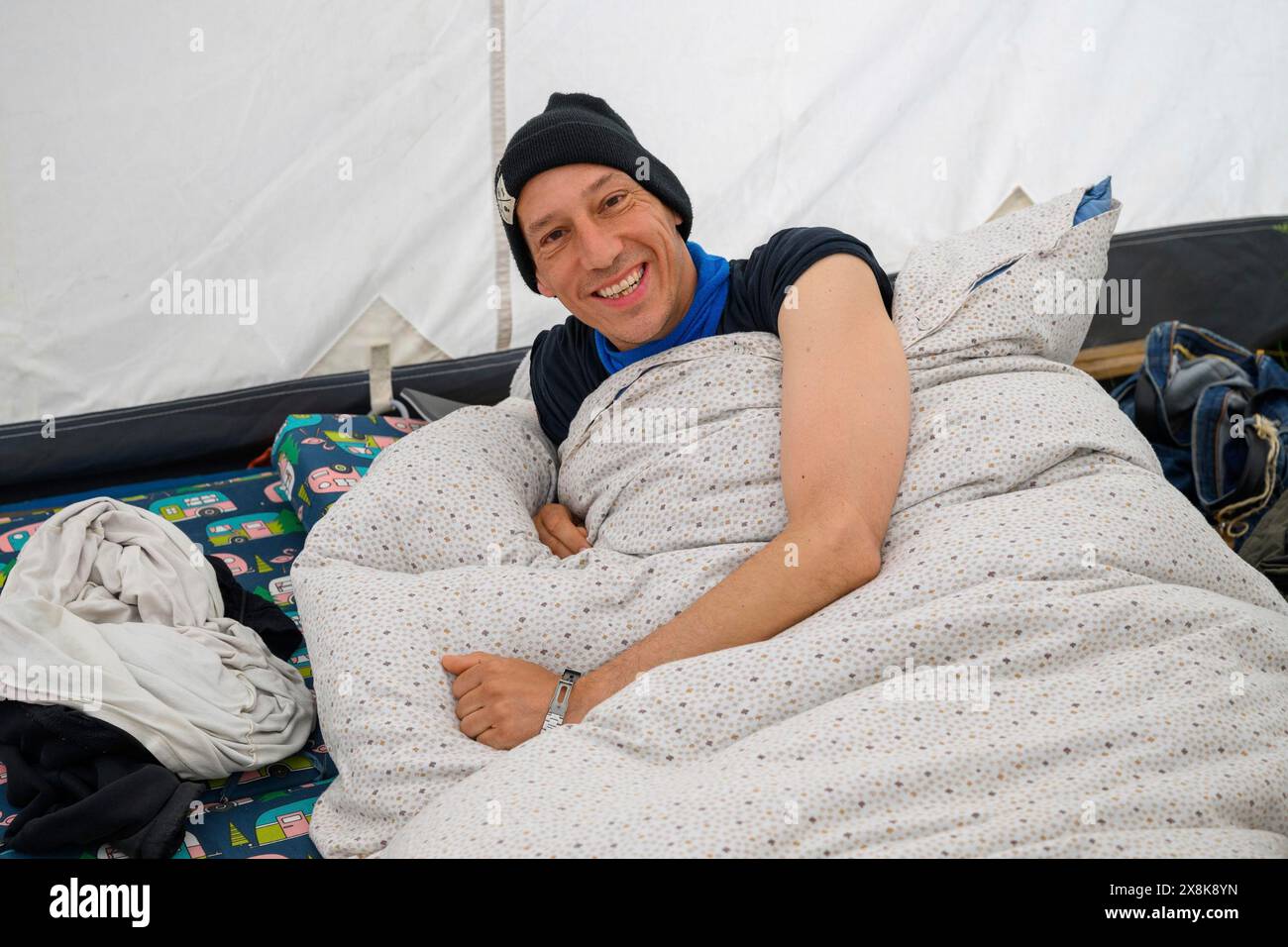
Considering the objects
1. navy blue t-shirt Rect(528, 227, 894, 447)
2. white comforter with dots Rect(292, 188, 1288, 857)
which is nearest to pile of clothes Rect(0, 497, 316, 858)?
white comforter with dots Rect(292, 188, 1288, 857)

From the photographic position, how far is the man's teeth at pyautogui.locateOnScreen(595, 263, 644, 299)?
1.40 metres

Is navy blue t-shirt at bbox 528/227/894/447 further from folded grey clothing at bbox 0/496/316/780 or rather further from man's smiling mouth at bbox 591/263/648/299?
folded grey clothing at bbox 0/496/316/780

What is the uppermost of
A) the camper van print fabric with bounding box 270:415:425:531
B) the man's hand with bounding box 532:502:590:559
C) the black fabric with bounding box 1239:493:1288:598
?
the camper van print fabric with bounding box 270:415:425:531

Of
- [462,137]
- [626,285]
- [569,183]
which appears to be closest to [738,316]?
[626,285]

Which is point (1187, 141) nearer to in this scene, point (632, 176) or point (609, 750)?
point (632, 176)

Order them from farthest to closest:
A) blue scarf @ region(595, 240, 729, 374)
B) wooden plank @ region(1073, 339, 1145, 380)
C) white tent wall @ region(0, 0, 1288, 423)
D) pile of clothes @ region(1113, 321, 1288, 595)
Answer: wooden plank @ region(1073, 339, 1145, 380) < white tent wall @ region(0, 0, 1288, 423) < pile of clothes @ region(1113, 321, 1288, 595) < blue scarf @ region(595, 240, 729, 374)

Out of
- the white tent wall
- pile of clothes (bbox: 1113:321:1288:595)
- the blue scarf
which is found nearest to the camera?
the blue scarf

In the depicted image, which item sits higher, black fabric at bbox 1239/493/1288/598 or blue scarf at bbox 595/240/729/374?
blue scarf at bbox 595/240/729/374

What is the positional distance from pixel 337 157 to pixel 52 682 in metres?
1.14

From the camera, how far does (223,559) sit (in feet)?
5.65

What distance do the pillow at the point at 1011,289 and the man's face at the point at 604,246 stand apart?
1.00 feet

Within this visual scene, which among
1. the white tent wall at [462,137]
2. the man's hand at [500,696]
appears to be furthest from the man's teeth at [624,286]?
the white tent wall at [462,137]

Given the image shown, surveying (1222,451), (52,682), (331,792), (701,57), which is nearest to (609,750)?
(331,792)

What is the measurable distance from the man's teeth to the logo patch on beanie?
16 cm
